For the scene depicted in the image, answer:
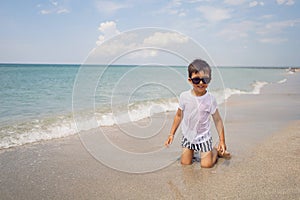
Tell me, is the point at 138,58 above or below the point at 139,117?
above

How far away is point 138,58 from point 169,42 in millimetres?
612

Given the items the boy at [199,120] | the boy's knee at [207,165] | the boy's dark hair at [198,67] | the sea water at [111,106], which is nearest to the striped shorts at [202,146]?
the boy at [199,120]

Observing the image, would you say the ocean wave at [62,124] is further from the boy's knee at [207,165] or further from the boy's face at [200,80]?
the boy's knee at [207,165]

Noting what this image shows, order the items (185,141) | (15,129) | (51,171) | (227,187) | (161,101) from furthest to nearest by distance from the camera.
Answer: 1. (161,101)
2. (15,129)
3. (185,141)
4. (51,171)
5. (227,187)

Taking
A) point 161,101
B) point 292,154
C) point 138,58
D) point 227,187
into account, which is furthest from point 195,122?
point 161,101

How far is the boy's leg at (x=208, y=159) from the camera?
359cm

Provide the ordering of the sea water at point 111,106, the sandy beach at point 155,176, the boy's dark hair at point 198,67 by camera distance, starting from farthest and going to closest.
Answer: the sea water at point 111,106 < the boy's dark hair at point 198,67 < the sandy beach at point 155,176

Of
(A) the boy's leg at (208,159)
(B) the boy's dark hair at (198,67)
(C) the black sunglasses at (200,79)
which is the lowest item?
(A) the boy's leg at (208,159)

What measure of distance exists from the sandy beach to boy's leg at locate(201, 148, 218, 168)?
0.09 metres

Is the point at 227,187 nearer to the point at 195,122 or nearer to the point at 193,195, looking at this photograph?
the point at 193,195

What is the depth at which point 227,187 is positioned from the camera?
9.77 ft

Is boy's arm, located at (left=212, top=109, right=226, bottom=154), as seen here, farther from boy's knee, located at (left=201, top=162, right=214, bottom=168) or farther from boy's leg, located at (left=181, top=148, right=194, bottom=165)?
boy's leg, located at (left=181, top=148, right=194, bottom=165)

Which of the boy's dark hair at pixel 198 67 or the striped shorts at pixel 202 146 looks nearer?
the boy's dark hair at pixel 198 67

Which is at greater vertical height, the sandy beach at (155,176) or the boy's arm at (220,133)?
the boy's arm at (220,133)
